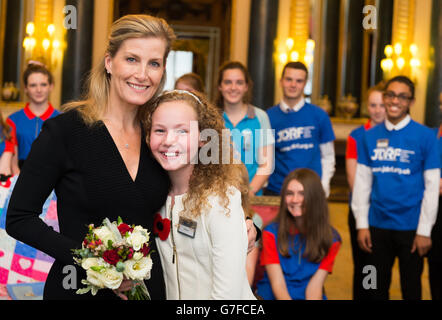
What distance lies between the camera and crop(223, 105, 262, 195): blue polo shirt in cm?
430

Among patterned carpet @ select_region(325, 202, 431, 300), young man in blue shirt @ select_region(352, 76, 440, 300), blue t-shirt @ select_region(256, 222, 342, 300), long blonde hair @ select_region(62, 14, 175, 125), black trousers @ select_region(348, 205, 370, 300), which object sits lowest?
patterned carpet @ select_region(325, 202, 431, 300)

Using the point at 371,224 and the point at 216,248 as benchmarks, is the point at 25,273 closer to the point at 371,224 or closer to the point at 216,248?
the point at 216,248

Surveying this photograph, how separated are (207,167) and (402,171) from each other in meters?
2.42

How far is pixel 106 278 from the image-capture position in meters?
1.64

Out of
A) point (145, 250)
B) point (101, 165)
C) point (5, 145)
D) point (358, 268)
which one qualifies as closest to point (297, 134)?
point (358, 268)

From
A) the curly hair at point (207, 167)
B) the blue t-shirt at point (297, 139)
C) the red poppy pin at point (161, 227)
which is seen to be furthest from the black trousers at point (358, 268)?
the red poppy pin at point (161, 227)

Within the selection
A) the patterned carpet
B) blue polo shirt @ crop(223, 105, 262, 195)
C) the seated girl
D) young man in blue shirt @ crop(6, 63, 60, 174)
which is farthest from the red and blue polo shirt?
the patterned carpet

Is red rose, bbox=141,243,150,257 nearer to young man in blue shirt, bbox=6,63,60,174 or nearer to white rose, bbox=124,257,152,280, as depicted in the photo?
white rose, bbox=124,257,152,280

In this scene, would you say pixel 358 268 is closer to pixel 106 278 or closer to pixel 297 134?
pixel 297 134

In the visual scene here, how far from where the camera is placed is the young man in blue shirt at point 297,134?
16.0 ft

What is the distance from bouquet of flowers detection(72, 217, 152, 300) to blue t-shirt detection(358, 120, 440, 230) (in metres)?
2.77

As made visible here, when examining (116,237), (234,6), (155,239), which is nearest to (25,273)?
(155,239)

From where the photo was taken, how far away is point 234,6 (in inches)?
412
